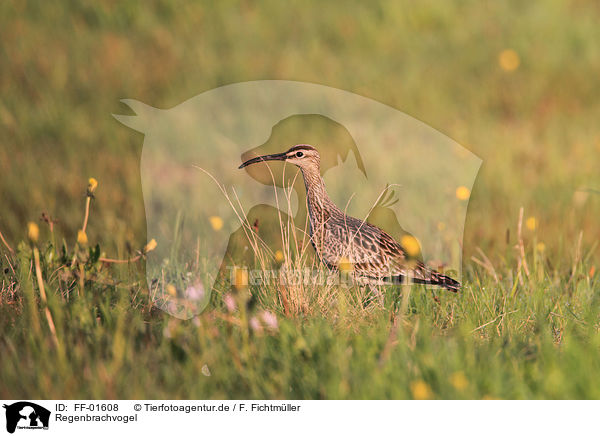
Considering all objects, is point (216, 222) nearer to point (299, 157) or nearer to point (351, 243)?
point (299, 157)

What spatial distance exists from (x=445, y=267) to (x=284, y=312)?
1.30 m

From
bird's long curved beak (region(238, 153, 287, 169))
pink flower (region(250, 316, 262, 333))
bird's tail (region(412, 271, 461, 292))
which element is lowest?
pink flower (region(250, 316, 262, 333))

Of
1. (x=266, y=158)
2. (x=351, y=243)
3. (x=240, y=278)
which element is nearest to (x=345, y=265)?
(x=351, y=243)

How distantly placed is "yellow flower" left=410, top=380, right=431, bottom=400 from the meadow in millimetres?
10

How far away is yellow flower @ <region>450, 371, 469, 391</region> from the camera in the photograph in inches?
124

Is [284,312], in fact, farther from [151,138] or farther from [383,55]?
[383,55]

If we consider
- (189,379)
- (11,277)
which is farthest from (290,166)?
(11,277)

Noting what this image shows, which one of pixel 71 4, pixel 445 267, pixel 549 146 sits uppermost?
pixel 71 4

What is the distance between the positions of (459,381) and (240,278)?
1.52 meters

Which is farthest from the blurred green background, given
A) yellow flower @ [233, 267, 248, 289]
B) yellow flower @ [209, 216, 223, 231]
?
yellow flower @ [233, 267, 248, 289]

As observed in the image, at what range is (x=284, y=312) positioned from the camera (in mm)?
3941

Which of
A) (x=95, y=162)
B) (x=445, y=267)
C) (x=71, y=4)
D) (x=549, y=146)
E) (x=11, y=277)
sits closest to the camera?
(x=11, y=277)

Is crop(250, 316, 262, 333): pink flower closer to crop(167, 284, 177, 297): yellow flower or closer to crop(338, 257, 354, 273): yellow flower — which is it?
crop(167, 284, 177, 297): yellow flower

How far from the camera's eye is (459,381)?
3.16 meters
